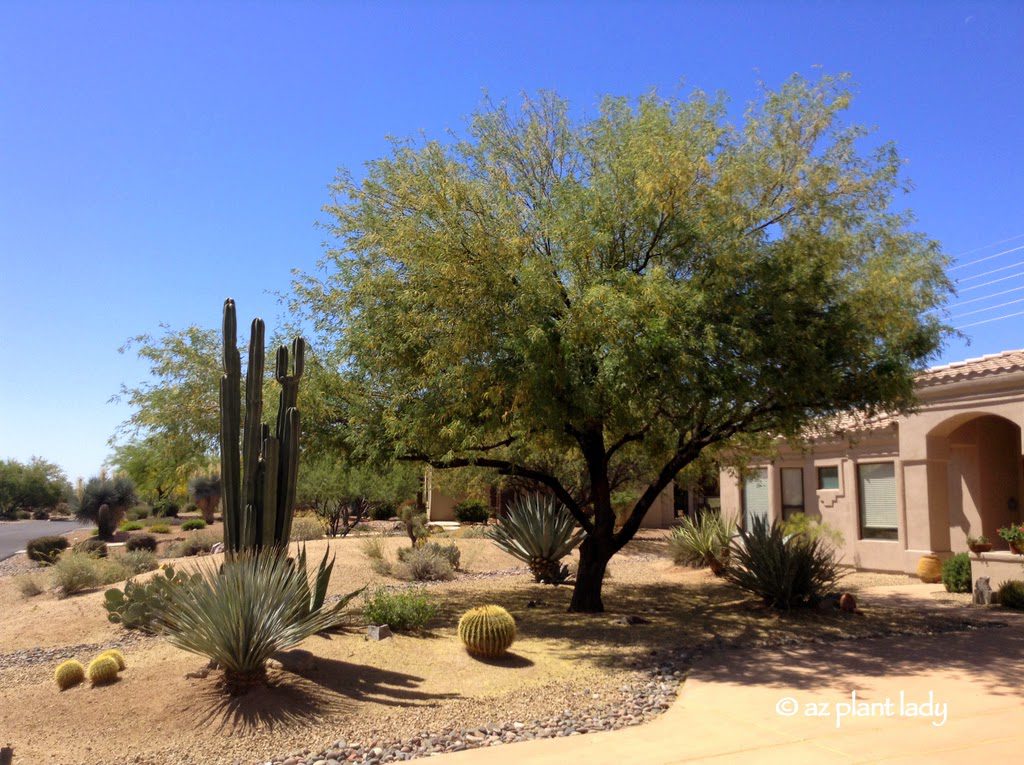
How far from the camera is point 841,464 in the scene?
811 inches

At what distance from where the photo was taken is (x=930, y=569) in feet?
58.4

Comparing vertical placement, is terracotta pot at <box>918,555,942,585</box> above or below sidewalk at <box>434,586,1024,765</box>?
above

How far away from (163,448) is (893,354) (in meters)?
12.2

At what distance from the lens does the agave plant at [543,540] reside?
18.0m

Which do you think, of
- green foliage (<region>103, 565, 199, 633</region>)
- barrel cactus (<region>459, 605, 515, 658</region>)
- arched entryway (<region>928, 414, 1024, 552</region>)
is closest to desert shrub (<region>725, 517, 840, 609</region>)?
arched entryway (<region>928, 414, 1024, 552</region>)

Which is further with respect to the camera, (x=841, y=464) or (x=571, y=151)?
(x=841, y=464)

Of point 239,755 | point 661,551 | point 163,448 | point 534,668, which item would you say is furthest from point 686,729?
point 661,551

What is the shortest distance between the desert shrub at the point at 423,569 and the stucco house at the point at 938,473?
702cm

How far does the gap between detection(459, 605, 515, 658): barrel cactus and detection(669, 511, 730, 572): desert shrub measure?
30.3 ft

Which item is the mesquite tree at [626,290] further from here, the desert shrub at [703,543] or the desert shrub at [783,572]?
the desert shrub at [703,543]

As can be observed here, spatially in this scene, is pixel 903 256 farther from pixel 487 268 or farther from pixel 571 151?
pixel 487 268

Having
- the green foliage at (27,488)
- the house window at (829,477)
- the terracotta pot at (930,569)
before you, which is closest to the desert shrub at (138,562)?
the house window at (829,477)

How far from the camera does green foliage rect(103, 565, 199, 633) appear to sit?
386 inches

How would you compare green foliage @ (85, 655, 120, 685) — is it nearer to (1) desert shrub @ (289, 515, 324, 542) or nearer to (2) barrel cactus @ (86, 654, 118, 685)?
(2) barrel cactus @ (86, 654, 118, 685)
